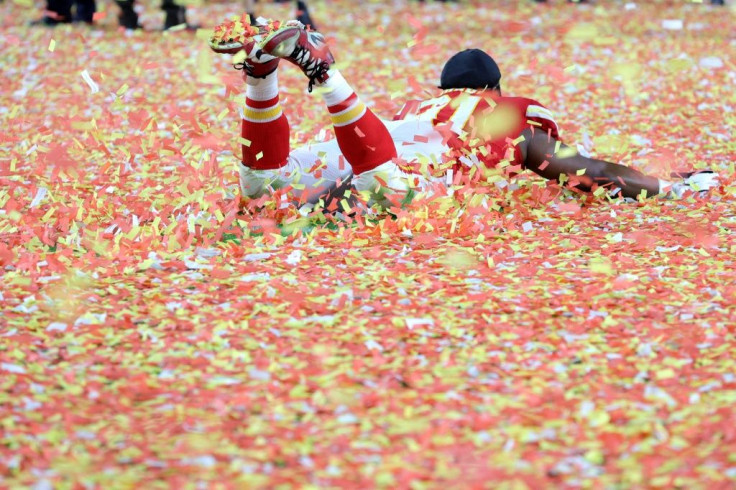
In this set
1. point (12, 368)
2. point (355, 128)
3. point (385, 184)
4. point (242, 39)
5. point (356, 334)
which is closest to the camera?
point (12, 368)

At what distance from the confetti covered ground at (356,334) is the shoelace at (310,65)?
2.45ft

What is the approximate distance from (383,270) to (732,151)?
3743 millimetres

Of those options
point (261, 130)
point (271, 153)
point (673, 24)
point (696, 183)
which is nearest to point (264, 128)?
point (261, 130)

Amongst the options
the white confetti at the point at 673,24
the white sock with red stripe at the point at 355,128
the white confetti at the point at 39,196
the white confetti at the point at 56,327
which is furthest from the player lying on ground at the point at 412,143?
the white confetti at the point at 673,24

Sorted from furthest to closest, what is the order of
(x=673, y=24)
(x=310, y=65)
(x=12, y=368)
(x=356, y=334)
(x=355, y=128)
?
(x=673, y=24) < (x=355, y=128) < (x=310, y=65) < (x=356, y=334) < (x=12, y=368)

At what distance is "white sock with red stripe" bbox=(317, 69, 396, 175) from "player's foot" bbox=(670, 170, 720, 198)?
171 centimetres

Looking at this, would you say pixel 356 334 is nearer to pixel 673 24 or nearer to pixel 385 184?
pixel 385 184

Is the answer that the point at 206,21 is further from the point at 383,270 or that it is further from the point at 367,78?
the point at 383,270

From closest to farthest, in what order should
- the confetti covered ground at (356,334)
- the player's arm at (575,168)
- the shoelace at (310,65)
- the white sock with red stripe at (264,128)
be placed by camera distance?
1. the confetti covered ground at (356,334)
2. the shoelace at (310,65)
3. the white sock with red stripe at (264,128)
4. the player's arm at (575,168)

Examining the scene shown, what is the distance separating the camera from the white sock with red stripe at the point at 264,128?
485 centimetres

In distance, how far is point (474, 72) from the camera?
18.4ft

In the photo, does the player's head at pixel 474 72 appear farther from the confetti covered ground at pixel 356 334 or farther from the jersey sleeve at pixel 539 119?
the confetti covered ground at pixel 356 334

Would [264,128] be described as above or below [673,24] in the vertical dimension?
above

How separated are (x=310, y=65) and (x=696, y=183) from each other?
2.34 meters
